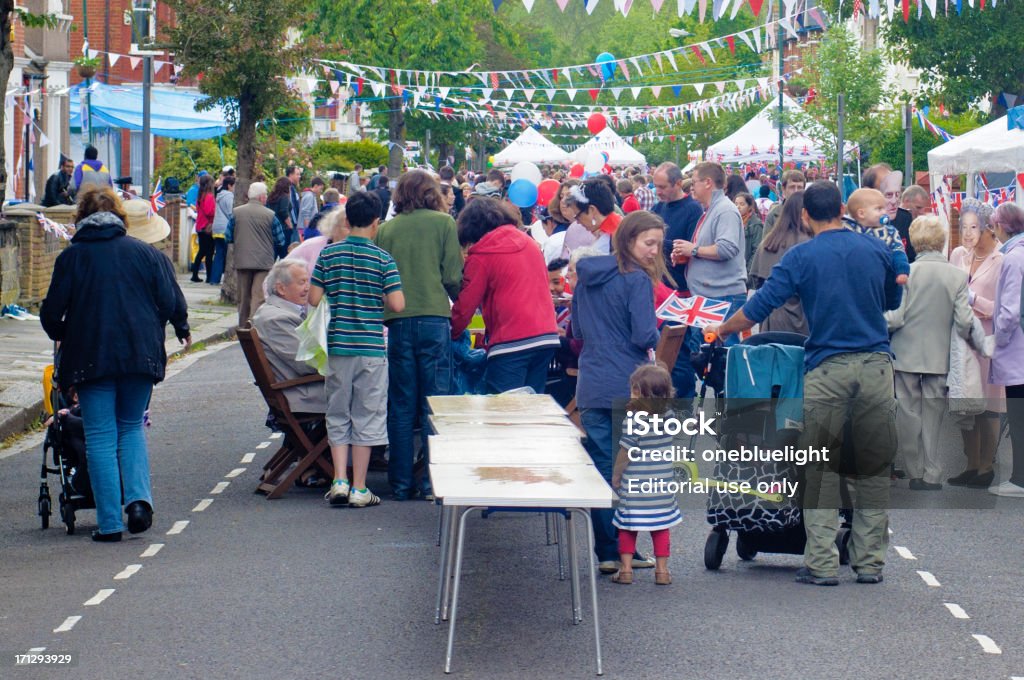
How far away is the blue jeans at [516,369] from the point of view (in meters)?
9.54

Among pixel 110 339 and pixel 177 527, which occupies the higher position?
pixel 110 339

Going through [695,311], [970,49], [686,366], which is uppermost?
[970,49]

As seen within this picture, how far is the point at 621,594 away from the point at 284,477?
10.6 feet

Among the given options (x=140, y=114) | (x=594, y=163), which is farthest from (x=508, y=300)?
(x=594, y=163)

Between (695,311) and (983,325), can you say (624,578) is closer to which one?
(695,311)

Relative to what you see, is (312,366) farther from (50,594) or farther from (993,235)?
(993,235)

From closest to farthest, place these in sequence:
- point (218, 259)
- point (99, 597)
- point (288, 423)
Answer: point (99, 597)
point (288, 423)
point (218, 259)

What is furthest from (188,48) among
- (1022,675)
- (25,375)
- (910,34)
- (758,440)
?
(1022,675)

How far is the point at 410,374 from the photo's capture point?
32.2ft

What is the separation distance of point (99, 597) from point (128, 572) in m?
0.55

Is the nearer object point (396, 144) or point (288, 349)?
point (288, 349)

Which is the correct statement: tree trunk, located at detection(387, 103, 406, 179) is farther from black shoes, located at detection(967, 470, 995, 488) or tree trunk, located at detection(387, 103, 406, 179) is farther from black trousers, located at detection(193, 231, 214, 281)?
black shoes, located at detection(967, 470, 995, 488)

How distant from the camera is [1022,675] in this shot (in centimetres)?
612

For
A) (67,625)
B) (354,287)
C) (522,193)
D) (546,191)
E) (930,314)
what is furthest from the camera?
(546,191)
